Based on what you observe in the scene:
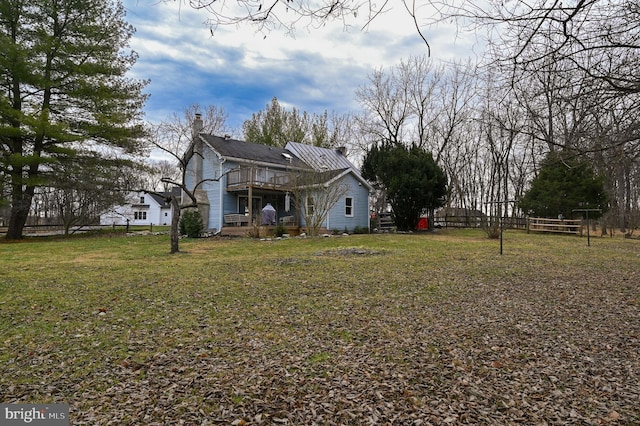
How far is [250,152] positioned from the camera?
22594 millimetres

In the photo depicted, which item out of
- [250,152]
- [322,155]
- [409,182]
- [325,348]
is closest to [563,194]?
[409,182]

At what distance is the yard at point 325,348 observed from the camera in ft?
8.81

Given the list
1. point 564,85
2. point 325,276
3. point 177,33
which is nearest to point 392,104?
point 325,276

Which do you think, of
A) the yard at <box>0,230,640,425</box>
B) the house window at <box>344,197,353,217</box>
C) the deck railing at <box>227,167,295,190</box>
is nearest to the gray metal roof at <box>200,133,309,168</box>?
the deck railing at <box>227,167,295,190</box>

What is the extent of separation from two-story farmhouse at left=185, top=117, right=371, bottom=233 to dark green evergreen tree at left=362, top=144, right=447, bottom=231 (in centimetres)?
185

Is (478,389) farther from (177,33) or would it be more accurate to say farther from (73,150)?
(73,150)

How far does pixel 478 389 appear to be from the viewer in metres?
2.95

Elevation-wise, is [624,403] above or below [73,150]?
below

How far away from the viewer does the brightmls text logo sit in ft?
8.25

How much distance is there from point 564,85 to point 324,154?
22661mm

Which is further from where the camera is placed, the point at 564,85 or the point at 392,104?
the point at 392,104

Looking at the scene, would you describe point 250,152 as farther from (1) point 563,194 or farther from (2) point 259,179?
(1) point 563,194

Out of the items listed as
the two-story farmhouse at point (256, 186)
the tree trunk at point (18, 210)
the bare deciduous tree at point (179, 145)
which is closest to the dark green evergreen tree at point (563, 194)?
the two-story farmhouse at point (256, 186)

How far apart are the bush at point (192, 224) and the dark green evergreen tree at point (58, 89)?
17.3ft
